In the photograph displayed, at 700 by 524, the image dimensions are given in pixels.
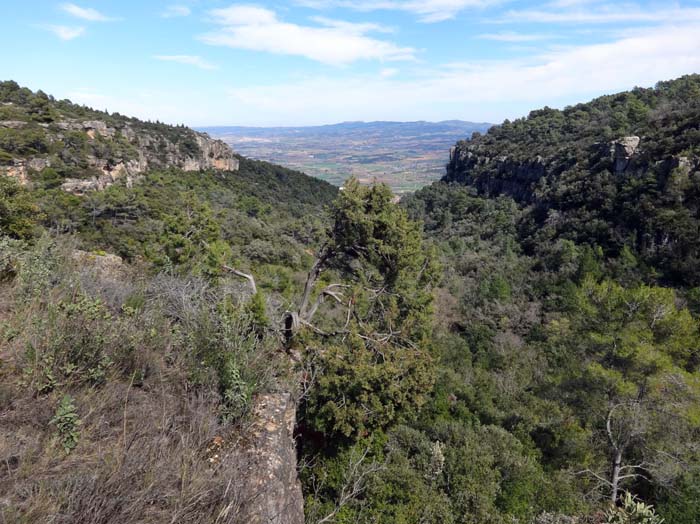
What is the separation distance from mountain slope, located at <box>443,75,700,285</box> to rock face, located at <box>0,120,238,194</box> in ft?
109

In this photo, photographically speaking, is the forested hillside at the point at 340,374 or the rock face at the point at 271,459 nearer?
the forested hillside at the point at 340,374

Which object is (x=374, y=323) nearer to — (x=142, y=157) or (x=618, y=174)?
(x=618, y=174)

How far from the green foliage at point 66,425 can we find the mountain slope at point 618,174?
25.5 m

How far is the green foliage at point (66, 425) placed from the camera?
2.36 metres

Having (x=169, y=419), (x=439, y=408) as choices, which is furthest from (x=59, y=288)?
(x=439, y=408)

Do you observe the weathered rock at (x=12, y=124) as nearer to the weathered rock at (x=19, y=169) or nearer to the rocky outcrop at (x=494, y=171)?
the weathered rock at (x=19, y=169)

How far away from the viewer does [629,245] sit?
24.2m

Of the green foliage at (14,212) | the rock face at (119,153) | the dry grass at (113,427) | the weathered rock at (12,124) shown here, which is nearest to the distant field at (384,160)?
the rock face at (119,153)

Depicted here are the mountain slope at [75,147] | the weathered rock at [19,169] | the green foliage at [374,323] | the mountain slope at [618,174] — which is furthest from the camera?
the mountain slope at [75,147]

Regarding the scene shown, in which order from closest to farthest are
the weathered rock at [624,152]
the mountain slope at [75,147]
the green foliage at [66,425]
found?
1. the green foliage at [66,425]
2. the mountain slope at [75,147]
3. the weathered rock at [624,152]

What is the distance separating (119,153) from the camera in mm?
32156

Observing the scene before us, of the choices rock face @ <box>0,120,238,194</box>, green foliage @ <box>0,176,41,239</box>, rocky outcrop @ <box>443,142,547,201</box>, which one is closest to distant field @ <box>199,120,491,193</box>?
rocky outcrop @ <box>443,142,547,201</box>

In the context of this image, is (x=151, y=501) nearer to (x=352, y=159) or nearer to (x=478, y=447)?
(x=478, y=447)

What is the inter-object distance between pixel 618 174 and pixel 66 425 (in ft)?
118
